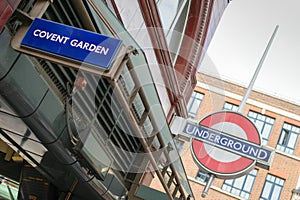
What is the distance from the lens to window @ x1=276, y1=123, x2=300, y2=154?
25.7 metres

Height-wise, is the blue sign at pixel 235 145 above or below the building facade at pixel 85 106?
above

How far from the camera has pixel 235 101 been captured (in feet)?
85.6

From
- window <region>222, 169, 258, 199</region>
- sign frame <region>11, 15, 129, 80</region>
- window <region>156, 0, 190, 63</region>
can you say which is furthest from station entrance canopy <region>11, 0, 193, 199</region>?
window <region>222, 169, 258, 199</region>

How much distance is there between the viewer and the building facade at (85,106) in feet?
11.8

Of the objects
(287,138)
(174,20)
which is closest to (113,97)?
(174,20)

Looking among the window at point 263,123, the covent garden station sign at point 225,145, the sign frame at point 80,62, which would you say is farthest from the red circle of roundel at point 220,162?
the window at point 263,123

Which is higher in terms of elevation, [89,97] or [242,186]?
[242,186]

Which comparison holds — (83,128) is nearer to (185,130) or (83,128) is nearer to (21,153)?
(21,153)

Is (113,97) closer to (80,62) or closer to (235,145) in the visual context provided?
(80,62)

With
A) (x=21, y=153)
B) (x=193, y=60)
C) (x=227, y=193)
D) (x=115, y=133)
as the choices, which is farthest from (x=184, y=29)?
(x=227, y=193)

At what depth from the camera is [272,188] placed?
24547 mm

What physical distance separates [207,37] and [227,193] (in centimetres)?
1530

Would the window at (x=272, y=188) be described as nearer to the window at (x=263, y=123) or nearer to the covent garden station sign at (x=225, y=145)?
the window at (x=263, y=123)

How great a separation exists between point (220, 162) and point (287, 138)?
1905 centimetres
